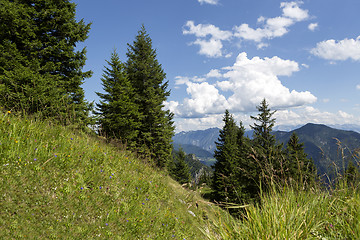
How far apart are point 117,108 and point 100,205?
45.7 feet

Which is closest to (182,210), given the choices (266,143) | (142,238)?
(142,238)

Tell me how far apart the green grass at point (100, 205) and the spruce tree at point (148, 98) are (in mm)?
14614

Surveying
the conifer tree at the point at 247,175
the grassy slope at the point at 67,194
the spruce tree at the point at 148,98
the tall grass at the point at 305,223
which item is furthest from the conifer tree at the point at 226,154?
the tall grass at the point at 305,223

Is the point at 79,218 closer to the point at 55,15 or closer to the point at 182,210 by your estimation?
the point at 182,210

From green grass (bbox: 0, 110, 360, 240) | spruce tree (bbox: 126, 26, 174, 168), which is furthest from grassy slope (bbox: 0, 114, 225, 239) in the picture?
spruce tree (bbox: 126, 26, 174, 168)

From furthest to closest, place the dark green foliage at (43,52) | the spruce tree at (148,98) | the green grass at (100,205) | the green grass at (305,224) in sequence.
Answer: the spruce tree at (148,98) → the dark green foliage at (43,52) → the green grass at (100,205) → the green grass at (305,224)

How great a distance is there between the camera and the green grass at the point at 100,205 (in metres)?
2.35

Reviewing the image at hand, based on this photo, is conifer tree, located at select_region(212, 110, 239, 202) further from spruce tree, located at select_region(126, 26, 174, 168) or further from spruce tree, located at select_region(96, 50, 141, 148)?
spruce tree, located at select_region(96, 50, 141, 148)

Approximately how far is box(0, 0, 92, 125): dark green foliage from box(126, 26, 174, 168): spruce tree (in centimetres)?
748

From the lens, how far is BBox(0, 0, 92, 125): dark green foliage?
10156 mm

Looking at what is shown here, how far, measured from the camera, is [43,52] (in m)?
11.9

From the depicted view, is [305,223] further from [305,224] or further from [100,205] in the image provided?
[100,205]

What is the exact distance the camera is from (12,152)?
3.58 meters

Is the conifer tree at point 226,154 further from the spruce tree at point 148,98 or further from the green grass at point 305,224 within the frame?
the green grass at point 305,224
